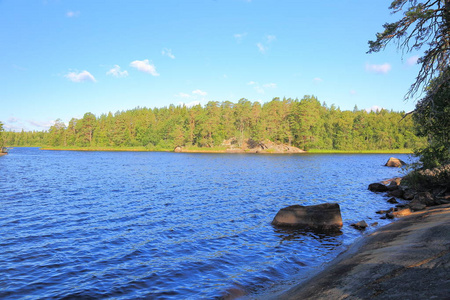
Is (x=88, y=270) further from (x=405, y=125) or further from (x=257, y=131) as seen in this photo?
(x=405, y=125)

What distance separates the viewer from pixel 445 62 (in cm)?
1496

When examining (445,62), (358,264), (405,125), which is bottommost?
(358,264)

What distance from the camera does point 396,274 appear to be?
7195mm

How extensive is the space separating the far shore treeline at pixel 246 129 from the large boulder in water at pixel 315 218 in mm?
122442

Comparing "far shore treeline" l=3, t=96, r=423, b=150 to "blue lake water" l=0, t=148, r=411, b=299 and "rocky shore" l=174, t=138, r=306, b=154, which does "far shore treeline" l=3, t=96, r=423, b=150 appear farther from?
"blue lake water" l=0, t=148, r=411, b=299

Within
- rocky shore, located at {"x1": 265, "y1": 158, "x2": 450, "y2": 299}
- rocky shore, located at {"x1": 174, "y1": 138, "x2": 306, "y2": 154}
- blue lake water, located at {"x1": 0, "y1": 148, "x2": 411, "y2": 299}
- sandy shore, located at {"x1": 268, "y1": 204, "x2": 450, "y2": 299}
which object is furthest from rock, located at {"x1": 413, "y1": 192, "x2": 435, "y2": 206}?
rocky shore, located at {"x1": 174, "y1": 138, "x2": 306, "y2": 154}

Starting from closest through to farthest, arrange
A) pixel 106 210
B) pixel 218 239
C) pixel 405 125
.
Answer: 1. pixel 218 239
2. pixel 106 210
3. pixel 405 125

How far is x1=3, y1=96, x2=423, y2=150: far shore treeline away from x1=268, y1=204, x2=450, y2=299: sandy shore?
5110 inches

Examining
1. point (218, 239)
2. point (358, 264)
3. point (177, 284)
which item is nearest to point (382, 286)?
point (358, 264)

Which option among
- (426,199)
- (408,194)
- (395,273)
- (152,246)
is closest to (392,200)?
(408,194)

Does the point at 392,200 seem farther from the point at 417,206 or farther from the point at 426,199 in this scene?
the point at 417,206

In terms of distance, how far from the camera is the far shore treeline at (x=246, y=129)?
146250mm

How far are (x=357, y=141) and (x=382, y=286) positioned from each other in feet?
577

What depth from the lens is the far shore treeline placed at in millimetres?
146250
